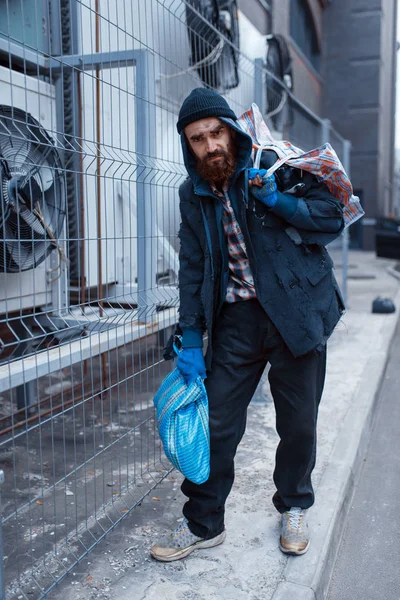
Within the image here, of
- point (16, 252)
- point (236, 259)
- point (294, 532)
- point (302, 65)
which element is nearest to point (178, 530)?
point (294, 532)

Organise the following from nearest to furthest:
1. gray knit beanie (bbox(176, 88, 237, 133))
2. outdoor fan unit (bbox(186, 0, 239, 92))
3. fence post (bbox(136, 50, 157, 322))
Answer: gray knit beanie (bbox(176, 88, 237, 133))
fence post (bbox(136, 50, 157, 322))
outdoor fan unit (bbox(186, 0, 239, 92))

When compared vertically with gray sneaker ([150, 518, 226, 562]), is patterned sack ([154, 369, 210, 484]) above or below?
above

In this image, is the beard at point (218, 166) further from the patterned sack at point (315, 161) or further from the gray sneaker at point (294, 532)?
the gray sneaker at point (294, 532)

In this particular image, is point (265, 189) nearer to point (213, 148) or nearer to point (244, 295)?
point (213, 148)

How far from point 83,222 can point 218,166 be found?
3.36 feet

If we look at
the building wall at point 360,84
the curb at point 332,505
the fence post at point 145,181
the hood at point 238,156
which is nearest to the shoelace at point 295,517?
the curb at point 332,505

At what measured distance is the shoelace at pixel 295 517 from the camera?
2.73 metres

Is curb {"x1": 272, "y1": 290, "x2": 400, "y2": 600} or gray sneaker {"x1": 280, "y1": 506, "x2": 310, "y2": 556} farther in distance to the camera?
gray sneaker {"x1": 280, "y1": 506, "x2": 310, "y2": 556}

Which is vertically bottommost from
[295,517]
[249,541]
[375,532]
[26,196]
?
[375,532]

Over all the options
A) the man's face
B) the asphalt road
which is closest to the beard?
the man's face

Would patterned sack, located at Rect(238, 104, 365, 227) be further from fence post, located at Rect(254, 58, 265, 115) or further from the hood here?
fence post, located at Rect(254, 58, 265, 115)

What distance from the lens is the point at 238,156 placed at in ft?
8.19

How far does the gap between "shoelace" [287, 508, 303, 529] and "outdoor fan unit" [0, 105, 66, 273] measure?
1.60 meters

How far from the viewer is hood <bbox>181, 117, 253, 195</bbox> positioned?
2.44m
